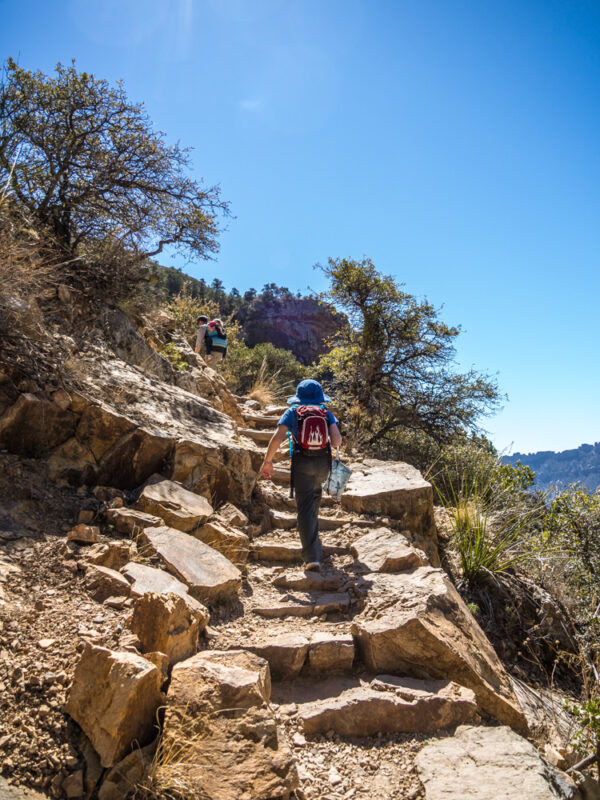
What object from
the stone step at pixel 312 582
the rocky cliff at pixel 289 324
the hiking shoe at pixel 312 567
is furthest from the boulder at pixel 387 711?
the rocky cliff at pixel 289 324

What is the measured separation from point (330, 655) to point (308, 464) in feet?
5.87

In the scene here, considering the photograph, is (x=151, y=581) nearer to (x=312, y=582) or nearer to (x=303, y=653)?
(x=303, y=653)

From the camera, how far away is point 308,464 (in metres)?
4.62

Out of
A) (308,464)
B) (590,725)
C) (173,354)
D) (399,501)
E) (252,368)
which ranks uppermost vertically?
(252,368)

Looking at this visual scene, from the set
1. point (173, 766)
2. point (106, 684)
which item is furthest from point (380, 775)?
point (106, 684)

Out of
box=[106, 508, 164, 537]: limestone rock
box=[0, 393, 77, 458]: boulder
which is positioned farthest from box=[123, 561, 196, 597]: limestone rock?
box=[0, 393, 77, 458]: boulder

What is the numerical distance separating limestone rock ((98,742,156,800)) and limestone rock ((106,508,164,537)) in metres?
1.91

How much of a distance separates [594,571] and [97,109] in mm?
10317

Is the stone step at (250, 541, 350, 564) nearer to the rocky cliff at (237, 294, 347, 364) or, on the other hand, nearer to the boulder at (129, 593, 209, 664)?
the boulder at (129, 593, 209, 664)

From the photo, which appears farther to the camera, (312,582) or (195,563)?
(312,582)

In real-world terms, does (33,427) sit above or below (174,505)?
above

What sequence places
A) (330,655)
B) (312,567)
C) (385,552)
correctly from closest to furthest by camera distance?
(330,655), (312,567), (385,552)

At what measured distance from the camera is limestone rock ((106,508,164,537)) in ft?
12.8

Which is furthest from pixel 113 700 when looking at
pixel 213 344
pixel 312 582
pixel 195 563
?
pixel 213 344
